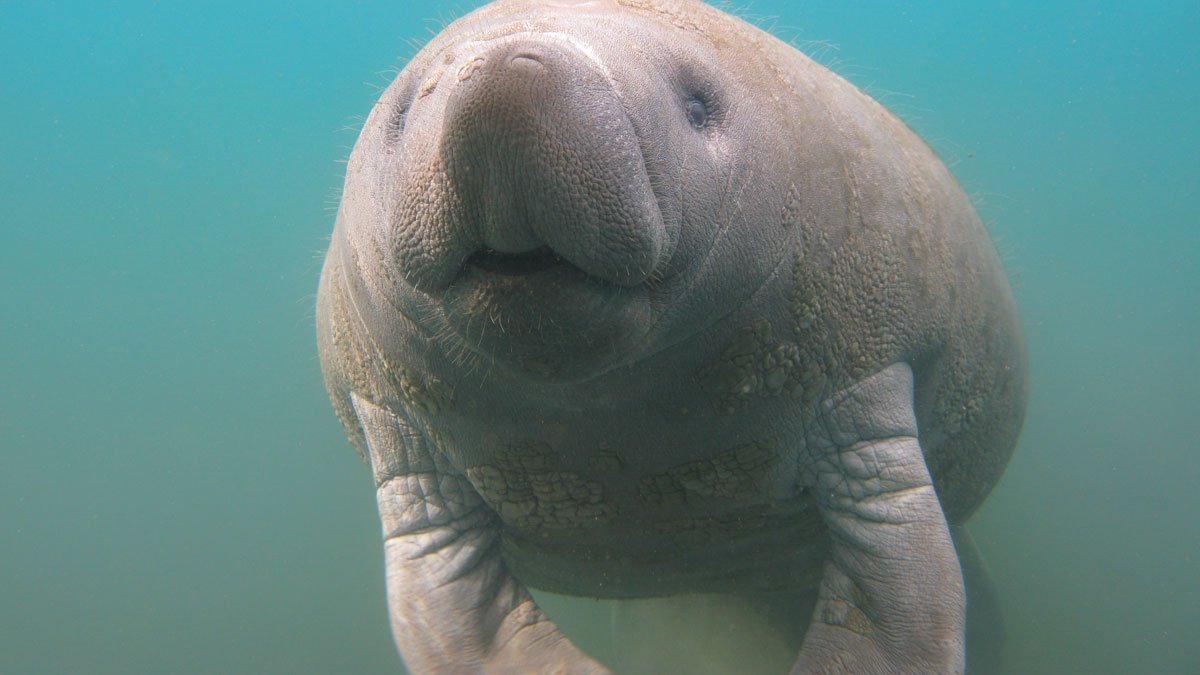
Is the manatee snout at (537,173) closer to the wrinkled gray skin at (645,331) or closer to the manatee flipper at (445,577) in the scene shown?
the wrinkled gray skin at (645,331)

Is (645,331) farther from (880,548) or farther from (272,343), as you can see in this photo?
(272,343)

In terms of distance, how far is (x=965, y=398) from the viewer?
3.38 meters

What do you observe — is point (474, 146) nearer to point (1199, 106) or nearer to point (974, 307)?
point (974, 307)

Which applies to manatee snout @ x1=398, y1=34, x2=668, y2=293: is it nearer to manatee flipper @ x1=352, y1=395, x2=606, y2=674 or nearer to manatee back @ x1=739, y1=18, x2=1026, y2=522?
manatee back @ x1=739, y1=18, x2=1026, y2=522

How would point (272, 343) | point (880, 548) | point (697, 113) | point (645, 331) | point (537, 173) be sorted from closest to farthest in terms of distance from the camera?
point (537, 173)
point (645, 331)
point (697, 113)
point (880, 548)
point (272, 343)

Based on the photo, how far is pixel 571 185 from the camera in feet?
4.59

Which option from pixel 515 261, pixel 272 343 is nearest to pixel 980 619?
pixel 515 261

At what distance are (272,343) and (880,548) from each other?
4188cm

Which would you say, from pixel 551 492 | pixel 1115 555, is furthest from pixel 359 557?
pixel 551 492

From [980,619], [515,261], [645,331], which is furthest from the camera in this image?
[980,619]

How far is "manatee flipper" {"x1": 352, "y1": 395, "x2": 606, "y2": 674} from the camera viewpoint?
8.84 ft

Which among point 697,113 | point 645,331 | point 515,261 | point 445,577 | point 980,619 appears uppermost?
point 697,113

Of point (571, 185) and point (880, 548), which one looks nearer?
point (571, 185)

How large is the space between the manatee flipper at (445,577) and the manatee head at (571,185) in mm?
825
